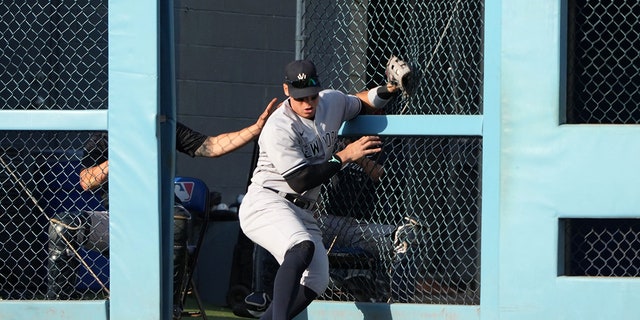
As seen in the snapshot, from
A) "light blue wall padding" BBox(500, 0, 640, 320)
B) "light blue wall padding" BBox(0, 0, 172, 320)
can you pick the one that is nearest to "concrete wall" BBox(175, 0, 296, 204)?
"light blue wall padding" BBox(0, 0, 172, 320)

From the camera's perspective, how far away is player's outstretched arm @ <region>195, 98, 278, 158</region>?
5375 millimetres

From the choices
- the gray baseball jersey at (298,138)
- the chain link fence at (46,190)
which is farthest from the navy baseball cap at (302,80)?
the chain link fence at (46,190)

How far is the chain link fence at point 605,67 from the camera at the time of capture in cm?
600

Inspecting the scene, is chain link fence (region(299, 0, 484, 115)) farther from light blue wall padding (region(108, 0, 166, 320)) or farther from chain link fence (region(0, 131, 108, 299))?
chain link fence (region(0, 131, 108, 299))

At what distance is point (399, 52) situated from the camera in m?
5.89

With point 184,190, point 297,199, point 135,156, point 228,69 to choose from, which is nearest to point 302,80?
point 297,199

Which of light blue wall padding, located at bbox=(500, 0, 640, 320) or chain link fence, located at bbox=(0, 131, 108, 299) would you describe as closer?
light blue wall padding, located at bbox=(500, 0, 640, 320)

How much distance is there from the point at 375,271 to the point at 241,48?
3489 mm

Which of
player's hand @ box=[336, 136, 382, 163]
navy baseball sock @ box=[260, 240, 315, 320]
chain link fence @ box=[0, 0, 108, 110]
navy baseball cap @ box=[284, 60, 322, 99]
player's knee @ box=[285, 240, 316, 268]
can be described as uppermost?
chain link fence @ box=[0, 0, 108, 110]

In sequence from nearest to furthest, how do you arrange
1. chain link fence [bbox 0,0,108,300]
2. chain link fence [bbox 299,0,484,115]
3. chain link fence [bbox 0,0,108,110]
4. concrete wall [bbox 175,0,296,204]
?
chain link fence [bbox 0,0,108,300] < chain link fence [bbox 299,0,484,115] < chain link fence [bbox 0,0,108,110] < concrete wall [bbox 175,0,296,204]

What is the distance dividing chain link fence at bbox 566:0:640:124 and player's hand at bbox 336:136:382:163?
151 cm

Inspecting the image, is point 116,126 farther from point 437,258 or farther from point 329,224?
point 437,258

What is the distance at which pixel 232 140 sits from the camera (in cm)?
541

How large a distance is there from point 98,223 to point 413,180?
178 cm
